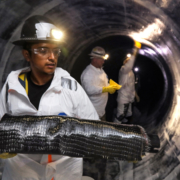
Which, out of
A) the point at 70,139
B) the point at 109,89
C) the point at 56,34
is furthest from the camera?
the point at 109,89

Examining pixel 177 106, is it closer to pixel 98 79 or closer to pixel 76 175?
pixel 98 79

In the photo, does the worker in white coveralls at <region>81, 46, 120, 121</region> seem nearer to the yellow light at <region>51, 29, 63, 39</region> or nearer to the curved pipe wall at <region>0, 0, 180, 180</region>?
the curved pipe wall at <region>0, 0, 180, 180</region>

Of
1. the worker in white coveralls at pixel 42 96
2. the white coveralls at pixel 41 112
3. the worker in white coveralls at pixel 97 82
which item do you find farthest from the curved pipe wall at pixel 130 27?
the white coveralls at pixel 41 112

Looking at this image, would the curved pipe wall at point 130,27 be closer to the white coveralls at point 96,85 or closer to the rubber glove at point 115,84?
the white coveralls at point 96,85

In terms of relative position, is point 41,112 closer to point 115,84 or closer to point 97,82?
point 97,82

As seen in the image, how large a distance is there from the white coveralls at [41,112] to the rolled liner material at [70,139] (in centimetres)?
27

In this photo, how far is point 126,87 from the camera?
293cm

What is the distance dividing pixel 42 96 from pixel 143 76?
219 centimetres

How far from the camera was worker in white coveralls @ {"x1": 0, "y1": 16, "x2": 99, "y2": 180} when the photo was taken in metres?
1.53

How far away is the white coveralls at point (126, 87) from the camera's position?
2.90 m

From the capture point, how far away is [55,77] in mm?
1655

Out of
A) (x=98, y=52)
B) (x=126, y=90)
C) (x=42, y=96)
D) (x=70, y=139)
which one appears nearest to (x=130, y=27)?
(x=98, y=52)

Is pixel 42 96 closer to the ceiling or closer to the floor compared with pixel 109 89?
closer to the floor

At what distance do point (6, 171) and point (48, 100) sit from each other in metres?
0.67
